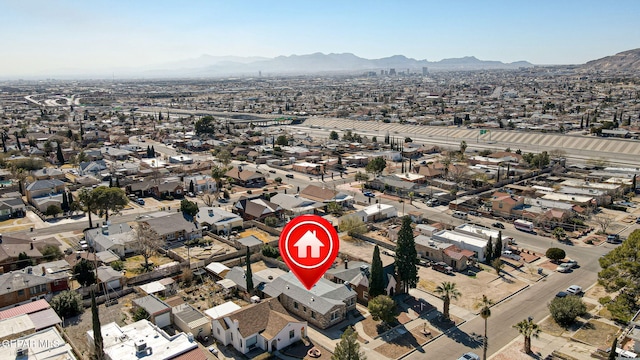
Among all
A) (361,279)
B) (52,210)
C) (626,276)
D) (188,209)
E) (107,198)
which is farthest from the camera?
(52,210)

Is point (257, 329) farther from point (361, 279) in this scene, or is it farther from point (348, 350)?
point (361, 279)

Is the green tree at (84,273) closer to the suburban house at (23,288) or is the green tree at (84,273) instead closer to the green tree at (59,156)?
the suburban house at (23,288)

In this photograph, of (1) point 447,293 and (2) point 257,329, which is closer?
(2) point 257,329

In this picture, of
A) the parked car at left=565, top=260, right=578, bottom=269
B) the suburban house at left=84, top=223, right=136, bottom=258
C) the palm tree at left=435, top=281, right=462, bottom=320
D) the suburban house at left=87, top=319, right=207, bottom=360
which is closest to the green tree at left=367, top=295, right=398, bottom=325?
the palm tree at left=435, top=281, right=462, bottom=320

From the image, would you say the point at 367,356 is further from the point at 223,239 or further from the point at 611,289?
the point at 223,239

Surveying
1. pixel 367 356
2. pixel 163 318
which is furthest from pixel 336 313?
pixel 163 318

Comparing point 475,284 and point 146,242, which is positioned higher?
point 146,242

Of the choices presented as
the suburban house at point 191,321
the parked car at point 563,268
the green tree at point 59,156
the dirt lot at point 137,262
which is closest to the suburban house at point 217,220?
the dirt lot at point 137,262

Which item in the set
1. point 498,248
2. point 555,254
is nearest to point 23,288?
point 498,248

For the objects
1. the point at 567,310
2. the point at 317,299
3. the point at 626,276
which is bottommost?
the point at 567,310
